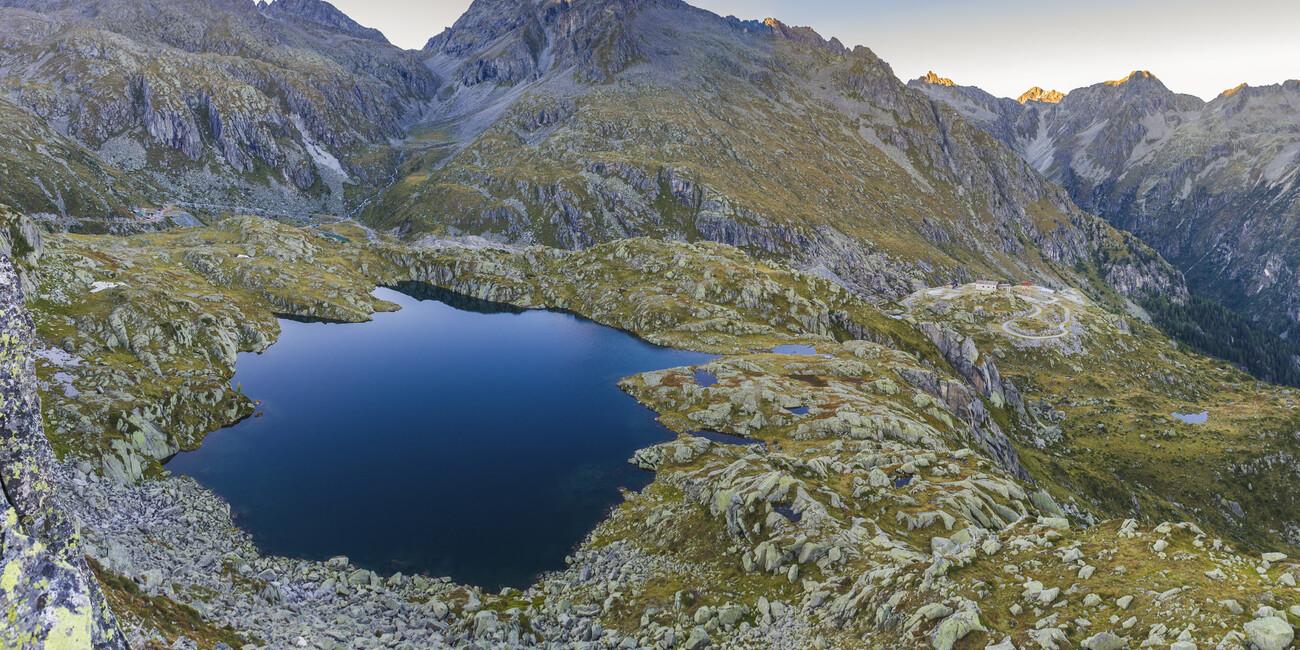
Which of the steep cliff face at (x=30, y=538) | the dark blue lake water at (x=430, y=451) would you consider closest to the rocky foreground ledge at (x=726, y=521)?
the steep cliff face at (x=30, y=538)

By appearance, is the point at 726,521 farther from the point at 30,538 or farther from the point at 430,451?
the point at 30,538

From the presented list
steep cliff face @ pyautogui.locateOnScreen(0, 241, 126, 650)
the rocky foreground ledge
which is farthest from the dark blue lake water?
steep cliff face @ pyautogui.locateOnScreen(0, 241, 126, 650)

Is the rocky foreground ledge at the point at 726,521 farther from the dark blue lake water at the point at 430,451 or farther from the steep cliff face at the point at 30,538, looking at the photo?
the dark blue lake water at the point at 430,451

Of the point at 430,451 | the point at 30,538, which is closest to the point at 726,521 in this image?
the point at 430,451

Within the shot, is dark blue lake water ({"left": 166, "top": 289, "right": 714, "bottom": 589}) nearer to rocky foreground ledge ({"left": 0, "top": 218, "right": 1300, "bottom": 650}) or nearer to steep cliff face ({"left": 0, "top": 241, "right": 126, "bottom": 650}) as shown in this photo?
rocky foreground ledge ({"left": 0, "top": 218, "right": 1300, "bottom": 650})

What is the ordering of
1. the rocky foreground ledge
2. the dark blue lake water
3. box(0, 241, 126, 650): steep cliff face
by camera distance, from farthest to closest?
the dark blue lake water, the rocky foreground ledge, box(0, 241, 126, 650): steep cliff face
